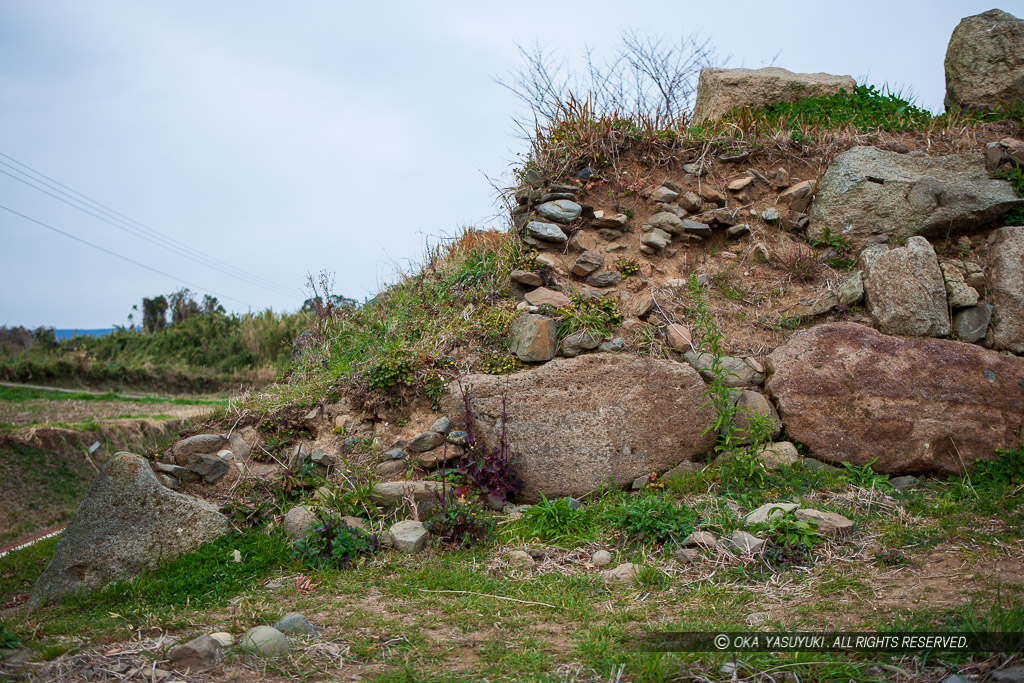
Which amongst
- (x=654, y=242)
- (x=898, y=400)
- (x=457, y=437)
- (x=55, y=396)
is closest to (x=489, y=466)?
(x=457, y=437)

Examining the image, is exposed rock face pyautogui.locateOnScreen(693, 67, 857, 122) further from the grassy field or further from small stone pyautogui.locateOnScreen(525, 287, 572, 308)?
the grassy field

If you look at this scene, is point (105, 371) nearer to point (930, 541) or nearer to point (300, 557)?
point (300, 557)

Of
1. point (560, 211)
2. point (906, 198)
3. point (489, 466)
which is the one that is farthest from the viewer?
point (560, 211)

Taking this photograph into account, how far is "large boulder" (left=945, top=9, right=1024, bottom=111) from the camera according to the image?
7.52m

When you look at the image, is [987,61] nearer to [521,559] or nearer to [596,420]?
[596,420]

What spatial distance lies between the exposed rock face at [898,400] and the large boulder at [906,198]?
1423 millimetres

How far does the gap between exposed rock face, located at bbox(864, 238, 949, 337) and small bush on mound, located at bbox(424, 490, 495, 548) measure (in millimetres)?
3888

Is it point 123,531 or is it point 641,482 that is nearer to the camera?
point 123,531

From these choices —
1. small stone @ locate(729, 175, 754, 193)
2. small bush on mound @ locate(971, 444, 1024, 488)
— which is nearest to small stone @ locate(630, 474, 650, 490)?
small bush on mound @ locate(971, 444, 1024, 488)

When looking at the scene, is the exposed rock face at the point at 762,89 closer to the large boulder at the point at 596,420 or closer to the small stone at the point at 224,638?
the large boulder at the point at 596,420

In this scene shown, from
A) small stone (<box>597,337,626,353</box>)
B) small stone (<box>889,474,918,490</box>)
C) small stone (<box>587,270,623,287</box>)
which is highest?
small stone (<box>587,270,623,287</box>)

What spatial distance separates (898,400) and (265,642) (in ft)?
15.8

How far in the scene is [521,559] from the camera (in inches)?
157

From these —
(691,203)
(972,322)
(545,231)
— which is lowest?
(972,322)
